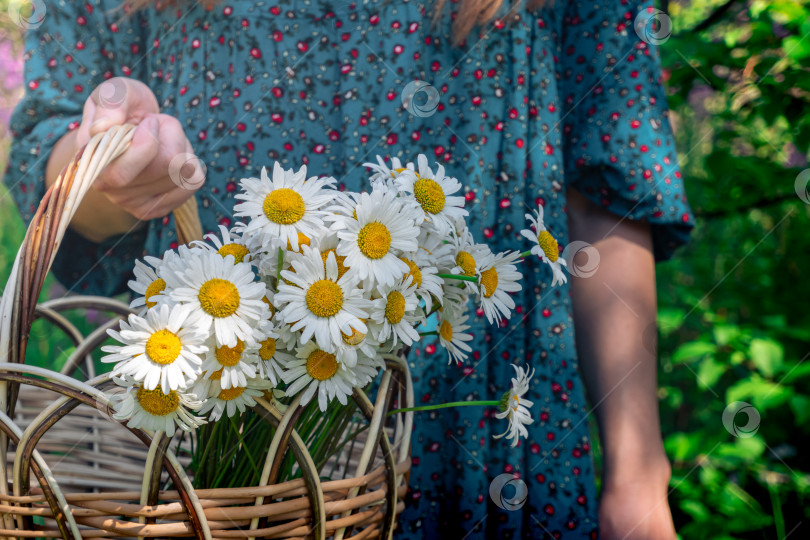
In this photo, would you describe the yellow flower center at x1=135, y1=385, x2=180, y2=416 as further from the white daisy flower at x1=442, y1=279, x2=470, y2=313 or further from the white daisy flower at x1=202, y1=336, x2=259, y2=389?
the white daisy flower at x1=442, y1=279, x2=470, y2=313

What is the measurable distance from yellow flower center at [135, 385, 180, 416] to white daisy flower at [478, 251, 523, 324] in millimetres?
189

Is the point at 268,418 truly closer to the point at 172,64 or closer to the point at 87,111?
the point at 87,111

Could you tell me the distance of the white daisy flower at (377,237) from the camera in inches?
13.7

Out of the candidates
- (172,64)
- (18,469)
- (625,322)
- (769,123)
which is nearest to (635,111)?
(625,322)

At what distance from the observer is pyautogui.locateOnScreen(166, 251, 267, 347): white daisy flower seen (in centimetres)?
33

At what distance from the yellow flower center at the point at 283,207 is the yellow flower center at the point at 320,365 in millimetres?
77
